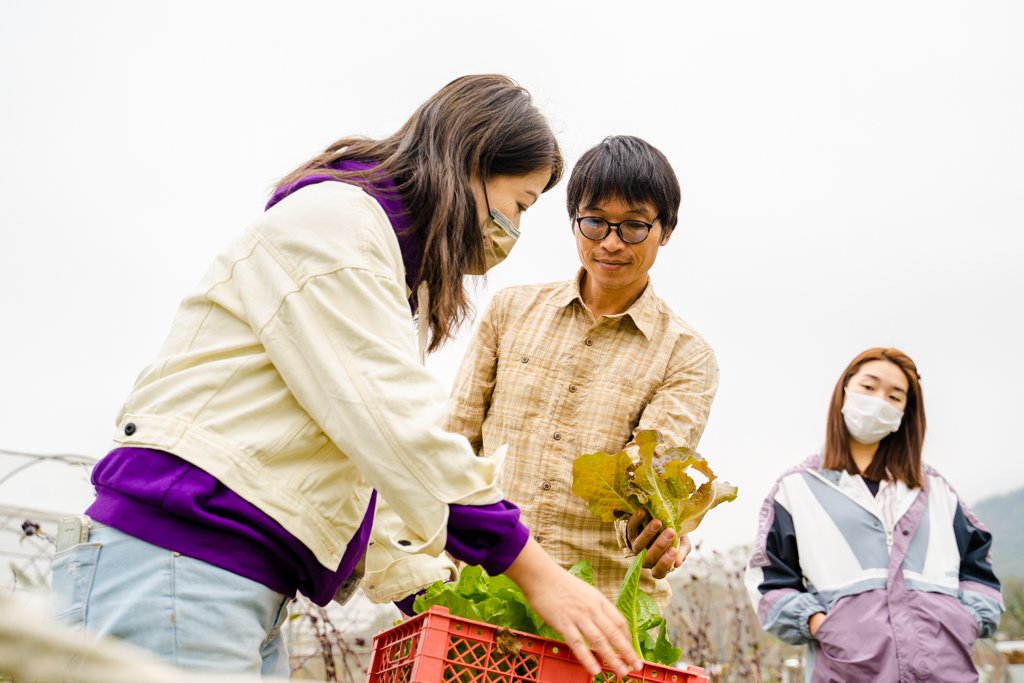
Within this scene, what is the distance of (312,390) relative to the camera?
1.56 meters

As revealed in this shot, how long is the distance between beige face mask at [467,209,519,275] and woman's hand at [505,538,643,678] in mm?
684

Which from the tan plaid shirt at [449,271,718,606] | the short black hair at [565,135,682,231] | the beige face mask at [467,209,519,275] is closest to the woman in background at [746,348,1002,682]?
the tan plaid shirt at [449,271,718,606]

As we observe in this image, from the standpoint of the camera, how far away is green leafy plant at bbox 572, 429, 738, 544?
2.21 metres

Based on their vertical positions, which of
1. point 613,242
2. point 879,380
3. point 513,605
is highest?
point 613,242

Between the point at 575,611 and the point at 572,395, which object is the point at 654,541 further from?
the point at 572,395

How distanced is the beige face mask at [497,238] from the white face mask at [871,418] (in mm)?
2889

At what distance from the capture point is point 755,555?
4.36 metres

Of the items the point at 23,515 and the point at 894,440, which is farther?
the point at 23,515

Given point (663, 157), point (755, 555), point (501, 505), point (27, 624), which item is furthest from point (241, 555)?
point (755, 555)

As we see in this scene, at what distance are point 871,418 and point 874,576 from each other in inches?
29.5

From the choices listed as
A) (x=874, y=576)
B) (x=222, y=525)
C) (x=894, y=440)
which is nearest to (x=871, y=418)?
(x=894, y=440)

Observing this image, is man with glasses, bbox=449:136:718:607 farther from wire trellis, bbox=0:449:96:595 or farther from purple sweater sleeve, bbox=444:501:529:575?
wire trellis, bbox=0:449:96:595

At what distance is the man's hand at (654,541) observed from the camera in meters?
2.24

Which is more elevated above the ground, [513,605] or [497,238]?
[497,238]
